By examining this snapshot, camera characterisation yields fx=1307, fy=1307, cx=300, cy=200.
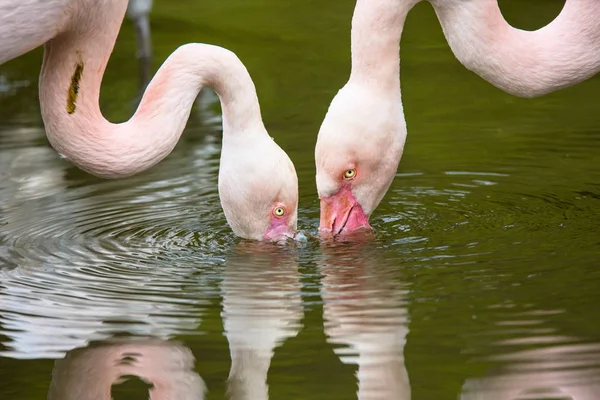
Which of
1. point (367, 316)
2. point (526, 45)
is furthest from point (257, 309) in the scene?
point (526, 45)

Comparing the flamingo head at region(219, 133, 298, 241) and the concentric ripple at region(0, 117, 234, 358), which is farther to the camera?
the flamingo head at region(219, 133, 298, 241)

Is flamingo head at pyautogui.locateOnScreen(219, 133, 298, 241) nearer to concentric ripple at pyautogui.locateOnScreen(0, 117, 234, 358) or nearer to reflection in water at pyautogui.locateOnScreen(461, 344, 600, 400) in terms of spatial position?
concentric ripple at pyautogui.locateOnScreen(0, 117, 234, 358)

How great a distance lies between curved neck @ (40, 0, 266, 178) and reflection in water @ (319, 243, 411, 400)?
1.07 m

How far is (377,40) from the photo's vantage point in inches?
271

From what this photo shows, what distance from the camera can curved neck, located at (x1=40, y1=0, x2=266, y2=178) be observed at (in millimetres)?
6621

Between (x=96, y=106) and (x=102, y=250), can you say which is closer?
(x=96, y=106)

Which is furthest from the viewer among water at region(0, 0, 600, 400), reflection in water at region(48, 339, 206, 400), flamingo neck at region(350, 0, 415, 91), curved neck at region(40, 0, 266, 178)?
flamingo neck at region(350, 0, 415, 91)

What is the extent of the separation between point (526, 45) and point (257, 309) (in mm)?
2088

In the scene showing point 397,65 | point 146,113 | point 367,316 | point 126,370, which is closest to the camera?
point 126,370

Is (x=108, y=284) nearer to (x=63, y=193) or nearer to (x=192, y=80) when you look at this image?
(x=192, y=80)

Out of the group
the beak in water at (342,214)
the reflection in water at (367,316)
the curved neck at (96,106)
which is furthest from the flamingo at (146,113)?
the reflection in water at (367,316)

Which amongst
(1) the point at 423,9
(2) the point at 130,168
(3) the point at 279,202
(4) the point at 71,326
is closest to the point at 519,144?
(3) the point at 279,202

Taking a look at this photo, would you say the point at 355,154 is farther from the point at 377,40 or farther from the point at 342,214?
the point at 377,40

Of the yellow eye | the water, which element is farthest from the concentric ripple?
the yellow eye
